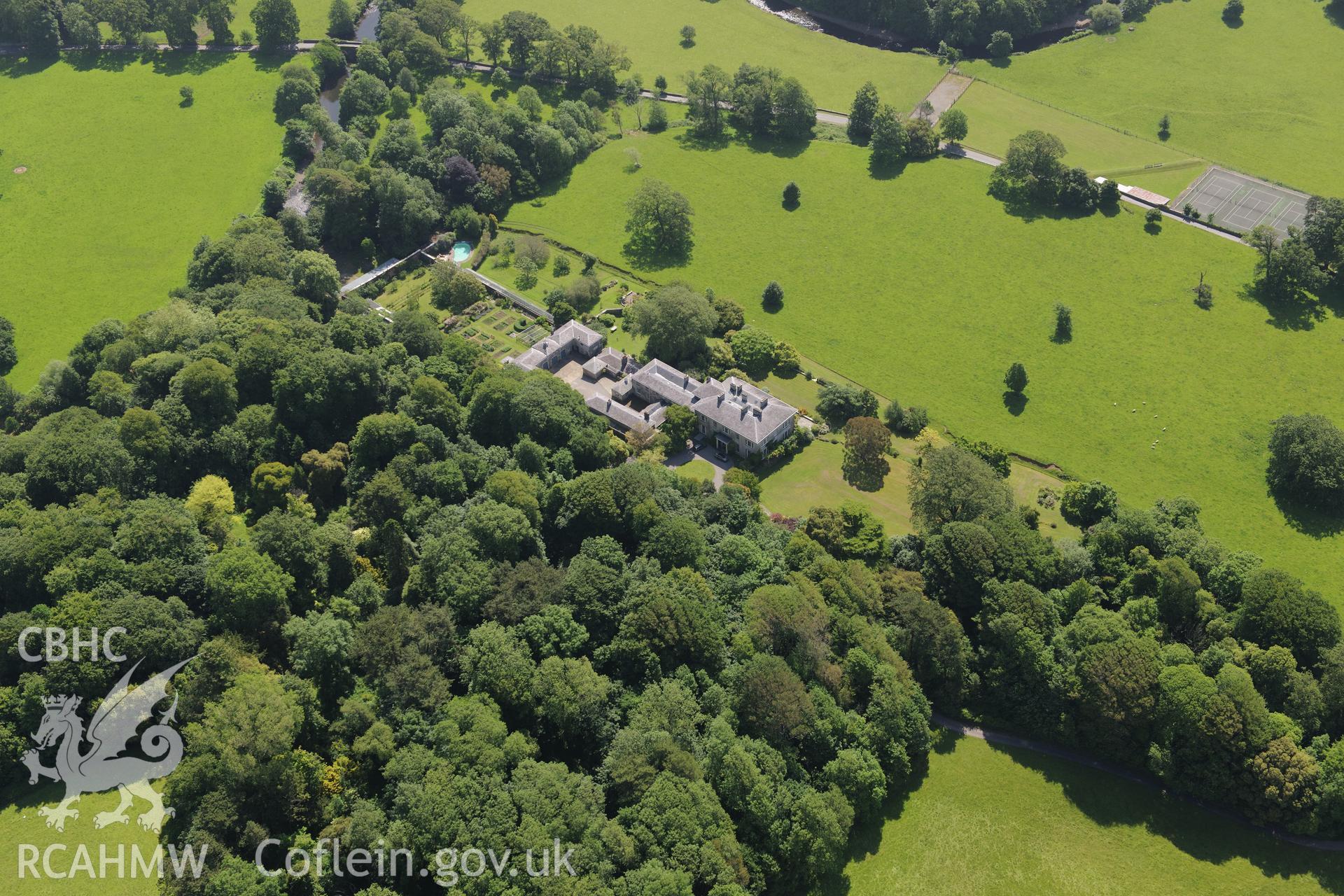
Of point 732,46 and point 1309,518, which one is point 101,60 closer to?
point 732,46

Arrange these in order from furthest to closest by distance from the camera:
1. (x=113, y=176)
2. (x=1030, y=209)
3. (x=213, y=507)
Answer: (x=113, y=176), (x=1030, y=209), (x=213, y=507)

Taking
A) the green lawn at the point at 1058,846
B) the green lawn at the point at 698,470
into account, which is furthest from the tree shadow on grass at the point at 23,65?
the green lawn at the point at 1058,846

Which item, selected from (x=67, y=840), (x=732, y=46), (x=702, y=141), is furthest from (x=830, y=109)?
(x=67, y=840)

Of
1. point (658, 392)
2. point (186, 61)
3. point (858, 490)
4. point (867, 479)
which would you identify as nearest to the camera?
point (858, 490)

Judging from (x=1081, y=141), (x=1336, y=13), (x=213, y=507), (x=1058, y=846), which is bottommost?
(x=1058, y=846)

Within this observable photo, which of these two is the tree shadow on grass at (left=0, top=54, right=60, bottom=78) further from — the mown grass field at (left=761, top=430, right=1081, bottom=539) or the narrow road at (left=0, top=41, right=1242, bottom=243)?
the mown grass field at (left=761, top=430, right=1081, bottom=539)

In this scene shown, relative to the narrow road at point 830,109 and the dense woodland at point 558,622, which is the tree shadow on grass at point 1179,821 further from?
the narrow road at point 830,109

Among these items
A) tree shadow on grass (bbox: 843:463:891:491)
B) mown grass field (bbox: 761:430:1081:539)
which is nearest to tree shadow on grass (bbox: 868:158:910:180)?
mown grass field (bbox: 761:430:1081:539)
